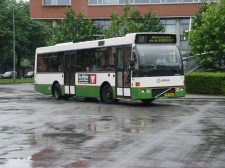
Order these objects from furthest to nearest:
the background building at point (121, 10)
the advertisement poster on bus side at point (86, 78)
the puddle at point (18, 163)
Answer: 1. the background building at point (121, 10)
2. the advertisement poster on bus side at point (86, 78)
3. the puddle at point (18, 163)

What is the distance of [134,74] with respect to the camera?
1950 centimetres

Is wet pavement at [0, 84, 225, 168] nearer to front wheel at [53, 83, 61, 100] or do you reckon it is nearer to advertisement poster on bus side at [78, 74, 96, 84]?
advertisement poster on bus side at [78, 74, 96, 84]

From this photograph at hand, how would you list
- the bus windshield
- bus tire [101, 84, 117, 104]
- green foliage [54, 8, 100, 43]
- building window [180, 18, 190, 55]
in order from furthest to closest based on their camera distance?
building window [180, 18, 190, 55] → green foliage [54, 8, 100, 43] → bus tire [101, 84, 117, 104] → the bus windshield

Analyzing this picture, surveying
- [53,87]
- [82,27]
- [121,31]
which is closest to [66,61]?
[53,87]

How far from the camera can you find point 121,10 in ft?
191

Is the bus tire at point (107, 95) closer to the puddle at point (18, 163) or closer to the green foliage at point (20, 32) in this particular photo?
the puddle at point (18, 163)

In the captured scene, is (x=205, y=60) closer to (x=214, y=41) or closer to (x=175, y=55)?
(x=214, y=41)

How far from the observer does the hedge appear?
1079 inches

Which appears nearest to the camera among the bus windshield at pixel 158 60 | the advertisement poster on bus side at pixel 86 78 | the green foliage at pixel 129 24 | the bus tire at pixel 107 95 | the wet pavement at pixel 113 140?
the wet pavement at pixel 113 140

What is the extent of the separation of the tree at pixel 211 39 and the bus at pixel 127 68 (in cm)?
1035

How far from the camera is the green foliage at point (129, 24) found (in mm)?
44731

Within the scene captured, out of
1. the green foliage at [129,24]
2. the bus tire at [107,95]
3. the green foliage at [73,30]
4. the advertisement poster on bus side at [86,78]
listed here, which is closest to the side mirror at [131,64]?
the bus tire at [107,95]

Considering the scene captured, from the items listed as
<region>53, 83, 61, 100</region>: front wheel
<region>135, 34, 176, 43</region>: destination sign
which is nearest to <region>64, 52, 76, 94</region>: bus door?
<region>53, 83, 61, 100</region>: front wheel

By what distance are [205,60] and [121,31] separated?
14534 mm
